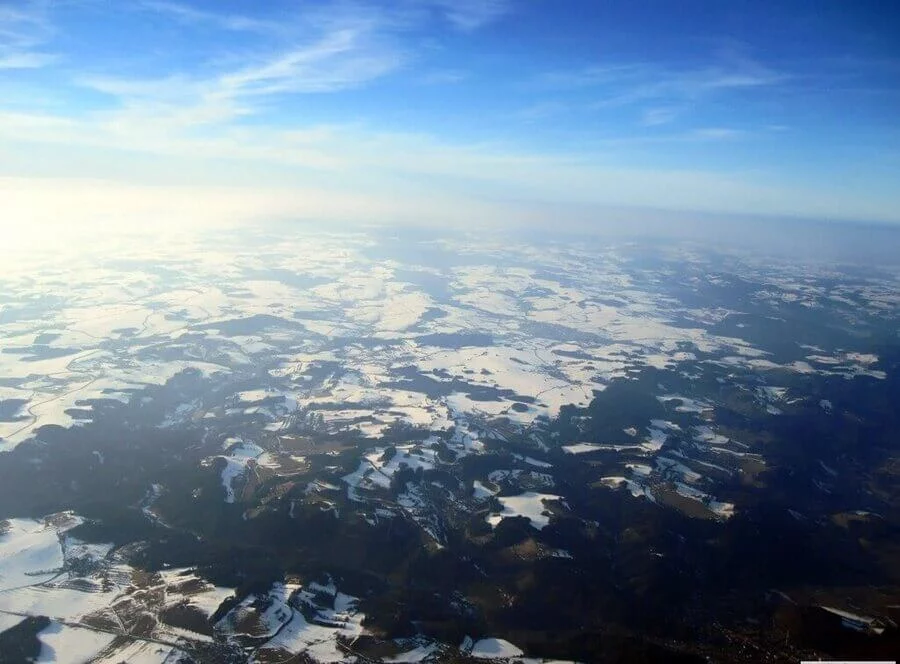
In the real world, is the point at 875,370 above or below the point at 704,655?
above

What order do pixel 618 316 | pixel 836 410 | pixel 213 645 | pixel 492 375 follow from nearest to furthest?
pixel 213 645 → pixel 836 410 → pixel 492 375 → pixel 618 316

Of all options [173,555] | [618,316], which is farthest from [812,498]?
[618,316]

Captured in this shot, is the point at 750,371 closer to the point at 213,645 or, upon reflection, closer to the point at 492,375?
the point at 492,375

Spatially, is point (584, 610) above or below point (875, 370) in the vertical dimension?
below

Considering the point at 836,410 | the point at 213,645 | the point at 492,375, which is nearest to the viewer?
the point at 213,645

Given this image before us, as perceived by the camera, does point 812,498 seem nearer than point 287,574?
No

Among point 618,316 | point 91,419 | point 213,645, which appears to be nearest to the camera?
point 213,645

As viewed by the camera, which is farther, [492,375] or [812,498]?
[492,375]

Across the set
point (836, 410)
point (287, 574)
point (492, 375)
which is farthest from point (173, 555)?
point (836, 410)

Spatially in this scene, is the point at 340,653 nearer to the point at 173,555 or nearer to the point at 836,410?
the point at 173,555
